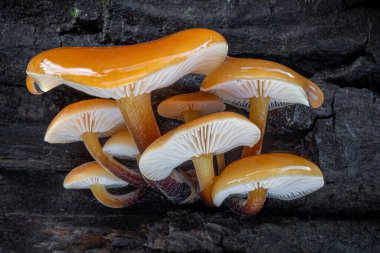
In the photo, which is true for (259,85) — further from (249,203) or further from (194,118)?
(249,203)

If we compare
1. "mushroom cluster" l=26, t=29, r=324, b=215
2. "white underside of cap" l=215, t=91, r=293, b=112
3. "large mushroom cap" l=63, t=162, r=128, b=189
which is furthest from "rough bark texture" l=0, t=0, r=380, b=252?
"large mushroom cap" l=63, t=162, r=128, b=189

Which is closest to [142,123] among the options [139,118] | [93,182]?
[139,118]

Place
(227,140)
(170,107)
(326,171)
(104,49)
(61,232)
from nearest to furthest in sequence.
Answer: (104,49) → (227,140) → (170,107) → (326,171) → (61,232)

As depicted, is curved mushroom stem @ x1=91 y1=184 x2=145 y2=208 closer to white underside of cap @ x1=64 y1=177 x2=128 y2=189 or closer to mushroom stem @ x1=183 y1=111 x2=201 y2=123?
white underside of cap @ x1=64 y1=177 x2=128 y2=189

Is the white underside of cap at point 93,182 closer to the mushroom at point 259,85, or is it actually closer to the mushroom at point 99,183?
the mushroom at point 99,183

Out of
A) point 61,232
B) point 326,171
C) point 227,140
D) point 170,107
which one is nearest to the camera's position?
point 227,140

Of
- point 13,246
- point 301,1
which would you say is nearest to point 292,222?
point 301,1

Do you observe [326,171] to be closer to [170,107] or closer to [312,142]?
[312,142]
